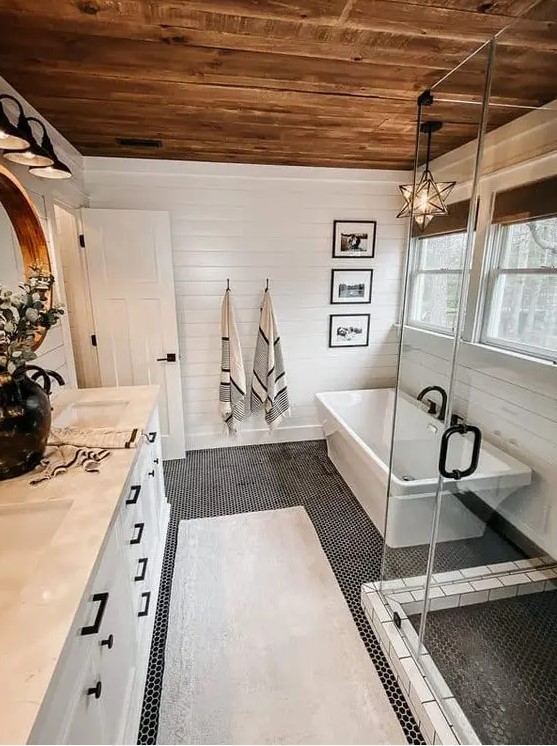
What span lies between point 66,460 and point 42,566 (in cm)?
56

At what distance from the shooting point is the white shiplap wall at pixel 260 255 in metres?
3.12

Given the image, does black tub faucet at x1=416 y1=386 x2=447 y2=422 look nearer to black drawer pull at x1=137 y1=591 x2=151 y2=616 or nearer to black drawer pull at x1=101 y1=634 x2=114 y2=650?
black drawer pull at x1=137 y1=591 x2=151 y2=616

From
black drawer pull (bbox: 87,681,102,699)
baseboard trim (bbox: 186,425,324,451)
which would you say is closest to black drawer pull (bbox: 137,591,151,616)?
black drawer pull (bbox: 87,681,102,699)

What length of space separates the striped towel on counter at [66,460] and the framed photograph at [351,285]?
264 centimetres

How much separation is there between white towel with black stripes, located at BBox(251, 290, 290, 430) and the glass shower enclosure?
1173 mm

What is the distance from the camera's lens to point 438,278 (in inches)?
103

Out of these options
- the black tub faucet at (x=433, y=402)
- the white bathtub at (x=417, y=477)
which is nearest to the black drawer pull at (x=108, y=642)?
the white bathtub at (x=417, y=477)

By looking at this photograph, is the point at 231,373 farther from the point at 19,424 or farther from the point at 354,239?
the point at 19,424

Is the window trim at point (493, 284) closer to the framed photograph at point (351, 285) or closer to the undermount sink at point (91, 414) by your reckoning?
the framed photograph at point (351, 285)

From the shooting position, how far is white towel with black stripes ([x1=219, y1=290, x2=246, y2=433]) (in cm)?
329

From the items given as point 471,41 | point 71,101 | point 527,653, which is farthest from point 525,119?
point 527,653

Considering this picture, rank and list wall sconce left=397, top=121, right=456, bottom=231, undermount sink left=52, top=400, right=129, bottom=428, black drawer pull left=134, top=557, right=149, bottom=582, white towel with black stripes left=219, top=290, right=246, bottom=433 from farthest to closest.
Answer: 1. white towel with black stripes left=219, top=290, right=246, bottom=433
2. wall sconce left=397, top=121, right=456, bottom=231
3. undermount sink left=52, top=400, right=129, bottom=428
4. black drawer pull left=134, top=557, right=149, bottom=582

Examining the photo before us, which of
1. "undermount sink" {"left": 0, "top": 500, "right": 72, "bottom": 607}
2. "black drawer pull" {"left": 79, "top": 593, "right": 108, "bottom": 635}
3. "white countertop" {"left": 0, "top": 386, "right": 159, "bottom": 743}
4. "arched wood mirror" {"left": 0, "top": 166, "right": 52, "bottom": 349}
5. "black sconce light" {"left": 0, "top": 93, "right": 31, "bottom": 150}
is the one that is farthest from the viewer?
"arched wood mirror" {"left": 0, "top": 166, "right": 52, "bottom": 349}

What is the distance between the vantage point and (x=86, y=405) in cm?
208
